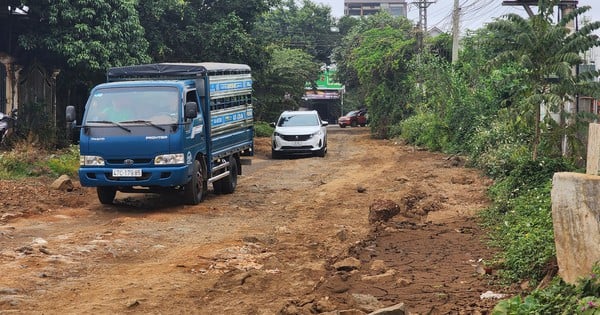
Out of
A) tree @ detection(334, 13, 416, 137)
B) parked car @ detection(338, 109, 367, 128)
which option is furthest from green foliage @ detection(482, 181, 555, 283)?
parked car @ detection(338, 109, 367, 128)

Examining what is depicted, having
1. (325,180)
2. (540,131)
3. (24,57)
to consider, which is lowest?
(325,180)

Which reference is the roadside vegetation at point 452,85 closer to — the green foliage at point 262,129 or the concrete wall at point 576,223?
the green foliage at point 262,129

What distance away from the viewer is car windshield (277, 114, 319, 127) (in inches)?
1065

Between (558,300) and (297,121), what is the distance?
69.7 ft

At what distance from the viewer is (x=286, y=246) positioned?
10.4 meters

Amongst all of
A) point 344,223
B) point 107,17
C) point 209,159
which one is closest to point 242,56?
point 107,17

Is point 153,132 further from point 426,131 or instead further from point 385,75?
point 385,75

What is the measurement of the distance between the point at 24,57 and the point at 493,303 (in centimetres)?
2044

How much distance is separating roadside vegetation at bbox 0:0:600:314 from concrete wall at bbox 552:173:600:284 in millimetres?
259

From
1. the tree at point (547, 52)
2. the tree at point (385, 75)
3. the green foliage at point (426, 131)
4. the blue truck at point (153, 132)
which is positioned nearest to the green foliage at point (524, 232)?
the tree at point (547, 52)

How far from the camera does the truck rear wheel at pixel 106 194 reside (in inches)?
541

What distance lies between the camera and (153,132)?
12.9m

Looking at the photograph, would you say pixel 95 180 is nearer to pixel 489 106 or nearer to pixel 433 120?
pixel 489 106

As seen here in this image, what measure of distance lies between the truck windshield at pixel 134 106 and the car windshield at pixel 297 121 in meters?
13.7
